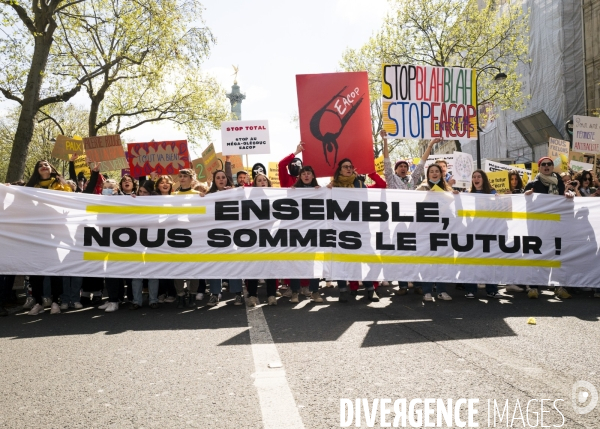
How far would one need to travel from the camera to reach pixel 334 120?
8.67 metres

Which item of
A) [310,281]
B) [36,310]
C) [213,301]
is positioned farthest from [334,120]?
[36,310]

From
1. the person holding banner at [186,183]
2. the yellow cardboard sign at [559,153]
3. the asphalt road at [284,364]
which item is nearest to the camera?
the asphalt road at [284,364]

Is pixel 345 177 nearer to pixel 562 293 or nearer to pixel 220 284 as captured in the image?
pixel 220 284

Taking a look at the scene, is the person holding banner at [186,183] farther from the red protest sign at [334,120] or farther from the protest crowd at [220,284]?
the red protest sign at [334,120]

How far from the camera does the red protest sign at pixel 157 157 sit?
1347cm

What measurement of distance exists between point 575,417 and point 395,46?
2866 cm

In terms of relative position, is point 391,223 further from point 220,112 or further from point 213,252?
point 220,112

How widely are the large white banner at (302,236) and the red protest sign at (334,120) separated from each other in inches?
37.4

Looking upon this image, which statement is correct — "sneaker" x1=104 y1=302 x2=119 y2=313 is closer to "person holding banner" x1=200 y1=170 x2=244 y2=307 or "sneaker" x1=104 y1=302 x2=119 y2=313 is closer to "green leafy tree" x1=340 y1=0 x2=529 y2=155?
"person holding banner" x1=200 y1=170 x2=244 y2=307

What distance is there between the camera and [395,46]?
29.7 metres

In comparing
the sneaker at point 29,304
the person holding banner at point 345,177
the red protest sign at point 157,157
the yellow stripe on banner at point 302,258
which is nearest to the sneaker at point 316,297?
the yellow stripe on banner at point 302,258

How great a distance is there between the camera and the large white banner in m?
7.52

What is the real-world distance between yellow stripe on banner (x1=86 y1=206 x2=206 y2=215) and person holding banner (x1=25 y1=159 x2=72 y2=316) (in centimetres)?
77

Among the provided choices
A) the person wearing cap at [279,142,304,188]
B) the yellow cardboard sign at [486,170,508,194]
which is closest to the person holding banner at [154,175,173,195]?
the person wearing cap at [279,142,304,188]
